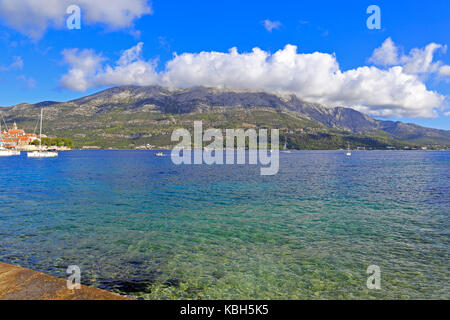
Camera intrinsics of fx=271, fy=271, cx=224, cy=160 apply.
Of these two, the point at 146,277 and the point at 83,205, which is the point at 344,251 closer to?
the point at 146,277

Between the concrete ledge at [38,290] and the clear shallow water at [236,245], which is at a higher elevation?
the concrete ledge at [38,290]

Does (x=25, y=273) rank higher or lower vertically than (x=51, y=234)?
higher

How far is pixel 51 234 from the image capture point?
2142 centimetres

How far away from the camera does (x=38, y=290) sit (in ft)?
27.7

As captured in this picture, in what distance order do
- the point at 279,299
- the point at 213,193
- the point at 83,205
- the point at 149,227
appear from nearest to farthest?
the point at 279,299 → the point at 149,227 → the point at 83,205 → the point at 213,193

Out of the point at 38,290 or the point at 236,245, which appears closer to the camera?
the point at 38,290

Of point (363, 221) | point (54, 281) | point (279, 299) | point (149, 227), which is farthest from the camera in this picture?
point (363, 221)

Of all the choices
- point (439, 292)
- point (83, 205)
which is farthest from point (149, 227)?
point (439, 292)

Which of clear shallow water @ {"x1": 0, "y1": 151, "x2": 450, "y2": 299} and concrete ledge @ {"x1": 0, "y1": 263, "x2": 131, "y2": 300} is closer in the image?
concrete ledge @ {"x1": 0, "y1": 263, "x2": 131, "y2": 300}

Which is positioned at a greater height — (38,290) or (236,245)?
(38,290)

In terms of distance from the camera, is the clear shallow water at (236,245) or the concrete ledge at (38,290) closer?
the concrete ledge at (38,290)

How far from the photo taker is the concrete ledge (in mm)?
7988

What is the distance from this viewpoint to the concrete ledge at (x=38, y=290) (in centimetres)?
799
